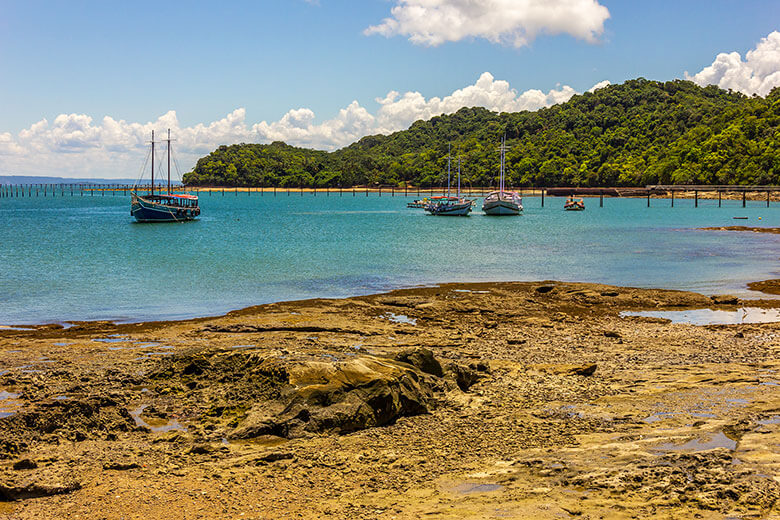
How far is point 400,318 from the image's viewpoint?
19.9 meters

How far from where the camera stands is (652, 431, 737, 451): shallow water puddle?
8442mm

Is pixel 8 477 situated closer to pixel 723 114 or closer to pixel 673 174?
pixel 673 174

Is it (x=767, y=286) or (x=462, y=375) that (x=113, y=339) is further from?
(x=767, y=286)

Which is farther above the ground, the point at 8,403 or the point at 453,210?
the point at 453,210

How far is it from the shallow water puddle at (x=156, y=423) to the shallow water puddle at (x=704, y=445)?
6596 millimetres

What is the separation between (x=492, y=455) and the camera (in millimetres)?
8578

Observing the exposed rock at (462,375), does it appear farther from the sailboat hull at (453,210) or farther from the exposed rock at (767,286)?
the sailboat hull at (453,210)

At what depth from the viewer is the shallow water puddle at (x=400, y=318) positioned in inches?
760

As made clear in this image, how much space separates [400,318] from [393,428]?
1015 centimetres

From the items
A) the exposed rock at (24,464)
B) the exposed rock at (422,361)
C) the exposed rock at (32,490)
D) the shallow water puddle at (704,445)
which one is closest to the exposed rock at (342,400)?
the exposed rock at (422,361)

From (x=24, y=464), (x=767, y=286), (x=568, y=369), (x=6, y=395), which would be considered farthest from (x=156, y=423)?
(x=767, y=286)

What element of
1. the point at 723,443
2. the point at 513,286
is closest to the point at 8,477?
the point at 723,443

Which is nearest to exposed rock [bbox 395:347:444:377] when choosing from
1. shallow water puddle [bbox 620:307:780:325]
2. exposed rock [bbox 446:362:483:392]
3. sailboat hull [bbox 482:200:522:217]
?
exposed rock [bbox 446:362:483:392]

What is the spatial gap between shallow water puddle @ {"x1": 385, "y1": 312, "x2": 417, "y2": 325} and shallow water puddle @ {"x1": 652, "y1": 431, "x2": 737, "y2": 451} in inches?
427
